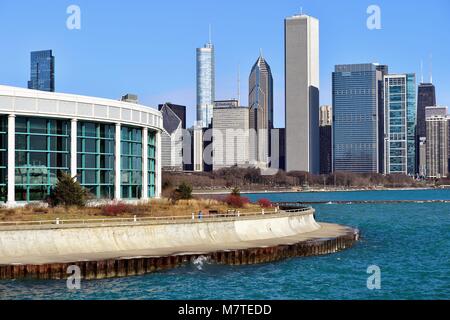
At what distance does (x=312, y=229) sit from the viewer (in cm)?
8106

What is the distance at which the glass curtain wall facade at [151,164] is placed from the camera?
9031cm

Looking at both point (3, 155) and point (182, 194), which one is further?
point (182, 194)

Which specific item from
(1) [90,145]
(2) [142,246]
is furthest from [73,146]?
(2) [142,246]

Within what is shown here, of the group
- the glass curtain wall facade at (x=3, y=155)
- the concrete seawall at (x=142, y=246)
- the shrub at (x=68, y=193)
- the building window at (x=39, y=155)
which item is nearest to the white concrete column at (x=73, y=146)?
the building window at (x=39, y=155)

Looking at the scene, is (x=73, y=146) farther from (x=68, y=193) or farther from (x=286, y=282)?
(x=286, y=282)

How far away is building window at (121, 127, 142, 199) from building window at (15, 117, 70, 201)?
8.91 meters

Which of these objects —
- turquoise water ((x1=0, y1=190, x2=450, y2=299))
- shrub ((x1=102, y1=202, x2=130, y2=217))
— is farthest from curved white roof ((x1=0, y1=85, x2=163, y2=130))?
turquoise water ((x1=0, y1=190, x2=450, y2=299))

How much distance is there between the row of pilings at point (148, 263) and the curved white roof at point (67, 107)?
84.6 ft

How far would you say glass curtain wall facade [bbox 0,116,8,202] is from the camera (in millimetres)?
70312

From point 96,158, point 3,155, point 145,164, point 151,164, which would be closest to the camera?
point 3,155

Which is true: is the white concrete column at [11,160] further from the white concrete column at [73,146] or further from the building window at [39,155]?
the white concrete column at [73,146]

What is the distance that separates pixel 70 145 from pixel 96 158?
425 cm

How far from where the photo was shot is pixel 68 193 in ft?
229
